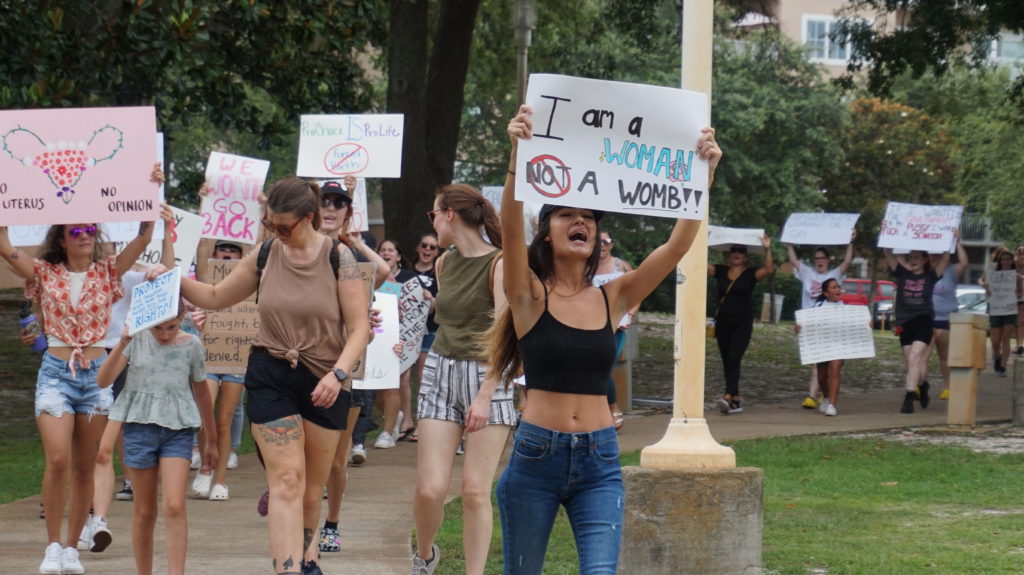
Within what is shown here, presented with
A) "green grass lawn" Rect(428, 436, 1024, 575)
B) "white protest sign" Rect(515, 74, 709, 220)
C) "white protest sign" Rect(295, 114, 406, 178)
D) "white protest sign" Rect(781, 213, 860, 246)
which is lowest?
"green grass lawn" Rect(428, 436, 1024, 575)

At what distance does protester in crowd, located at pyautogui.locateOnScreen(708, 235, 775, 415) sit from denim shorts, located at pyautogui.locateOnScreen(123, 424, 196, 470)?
9043 millimetres

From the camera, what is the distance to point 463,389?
260 inches

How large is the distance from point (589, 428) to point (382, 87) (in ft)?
122

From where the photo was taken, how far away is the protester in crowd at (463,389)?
6422mm

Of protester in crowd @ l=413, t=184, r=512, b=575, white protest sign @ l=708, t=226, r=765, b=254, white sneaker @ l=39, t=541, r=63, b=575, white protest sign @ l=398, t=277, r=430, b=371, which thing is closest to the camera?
protester in crowd @ l=413, t=184, r=512, b=575

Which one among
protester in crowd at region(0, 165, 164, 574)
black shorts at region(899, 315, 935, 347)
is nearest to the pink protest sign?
protester in crowd at region(0, 165, 164, 574)

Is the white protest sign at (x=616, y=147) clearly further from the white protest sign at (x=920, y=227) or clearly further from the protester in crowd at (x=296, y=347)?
the white protest sign at (x=920, y=227)

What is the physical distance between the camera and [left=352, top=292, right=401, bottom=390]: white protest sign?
971cm

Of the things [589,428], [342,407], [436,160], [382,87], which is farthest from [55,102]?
[382,87]

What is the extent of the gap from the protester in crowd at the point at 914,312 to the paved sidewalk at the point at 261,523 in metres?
1.17

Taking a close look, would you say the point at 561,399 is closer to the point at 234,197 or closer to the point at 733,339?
the point at 234,197

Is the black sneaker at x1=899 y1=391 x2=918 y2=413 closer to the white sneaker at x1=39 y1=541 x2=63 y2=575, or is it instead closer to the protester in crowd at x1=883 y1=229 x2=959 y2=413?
the protester in crowd at x1=883 y1=229 x2=959 y2=413

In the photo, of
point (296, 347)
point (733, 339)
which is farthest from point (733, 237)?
point (296, 347)

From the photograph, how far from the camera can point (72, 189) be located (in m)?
7.55
